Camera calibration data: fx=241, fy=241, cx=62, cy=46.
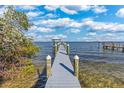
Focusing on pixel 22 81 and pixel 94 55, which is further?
pixel 94 55

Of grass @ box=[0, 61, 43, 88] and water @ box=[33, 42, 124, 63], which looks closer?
grass @ box=[0, 61, 43, 88]

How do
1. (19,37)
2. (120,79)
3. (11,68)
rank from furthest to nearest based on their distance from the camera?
(120,79) → (19,37) → (11,68)

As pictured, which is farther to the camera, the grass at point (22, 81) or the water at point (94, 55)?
the water at point (94, 55)

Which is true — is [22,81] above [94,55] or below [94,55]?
above

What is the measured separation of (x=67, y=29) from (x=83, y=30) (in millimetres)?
1854

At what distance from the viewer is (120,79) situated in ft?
40.8

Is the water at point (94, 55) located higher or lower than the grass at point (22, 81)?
lower

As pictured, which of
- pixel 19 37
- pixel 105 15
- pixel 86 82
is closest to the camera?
pixel 19 37

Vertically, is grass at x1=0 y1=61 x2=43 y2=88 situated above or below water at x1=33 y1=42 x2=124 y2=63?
above
